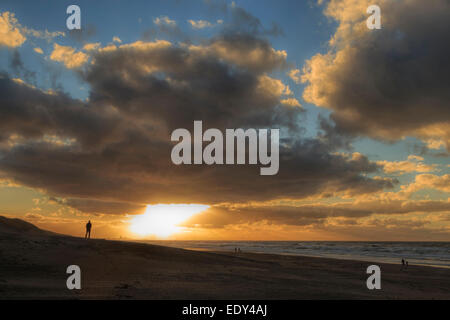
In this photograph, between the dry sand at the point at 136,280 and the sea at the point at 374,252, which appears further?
the sea at the point at 374,252

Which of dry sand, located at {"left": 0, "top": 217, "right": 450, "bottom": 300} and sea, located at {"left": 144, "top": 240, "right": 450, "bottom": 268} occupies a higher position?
dry sand, located at {"left": 0, "top": 217, "right": 450, "bottom": 300}

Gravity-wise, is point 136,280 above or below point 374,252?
above

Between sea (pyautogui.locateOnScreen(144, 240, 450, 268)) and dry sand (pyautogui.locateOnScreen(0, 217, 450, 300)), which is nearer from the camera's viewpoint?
dry sand (pyautogui.locateOnScreen(0, 217, 450, 300))

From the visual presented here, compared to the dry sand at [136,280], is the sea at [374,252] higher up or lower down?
lower down

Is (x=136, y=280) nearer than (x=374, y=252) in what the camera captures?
Yes

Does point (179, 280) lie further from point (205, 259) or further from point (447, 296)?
point (447, 296)

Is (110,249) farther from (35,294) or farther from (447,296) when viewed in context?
(447,296)
